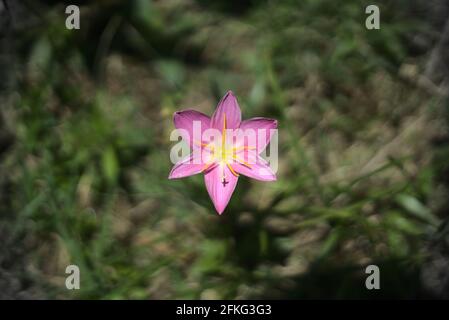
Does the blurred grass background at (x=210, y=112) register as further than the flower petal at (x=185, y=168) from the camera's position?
Yes

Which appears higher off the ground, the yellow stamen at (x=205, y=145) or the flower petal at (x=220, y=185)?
the yellow stamen at (x=205, y=145)

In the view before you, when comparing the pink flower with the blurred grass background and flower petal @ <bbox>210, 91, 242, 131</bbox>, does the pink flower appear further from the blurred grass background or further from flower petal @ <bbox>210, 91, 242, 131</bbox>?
the blurred grass background

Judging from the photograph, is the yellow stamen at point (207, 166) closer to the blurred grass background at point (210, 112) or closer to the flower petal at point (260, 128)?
the flower petal at point (260, 128)

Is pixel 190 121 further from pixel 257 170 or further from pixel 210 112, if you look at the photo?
pixel 210 112

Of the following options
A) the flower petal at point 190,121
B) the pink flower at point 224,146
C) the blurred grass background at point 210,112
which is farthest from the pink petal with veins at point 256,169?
the blurred grass background at point 210,112

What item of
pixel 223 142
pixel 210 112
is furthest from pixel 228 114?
pixel 210 112
